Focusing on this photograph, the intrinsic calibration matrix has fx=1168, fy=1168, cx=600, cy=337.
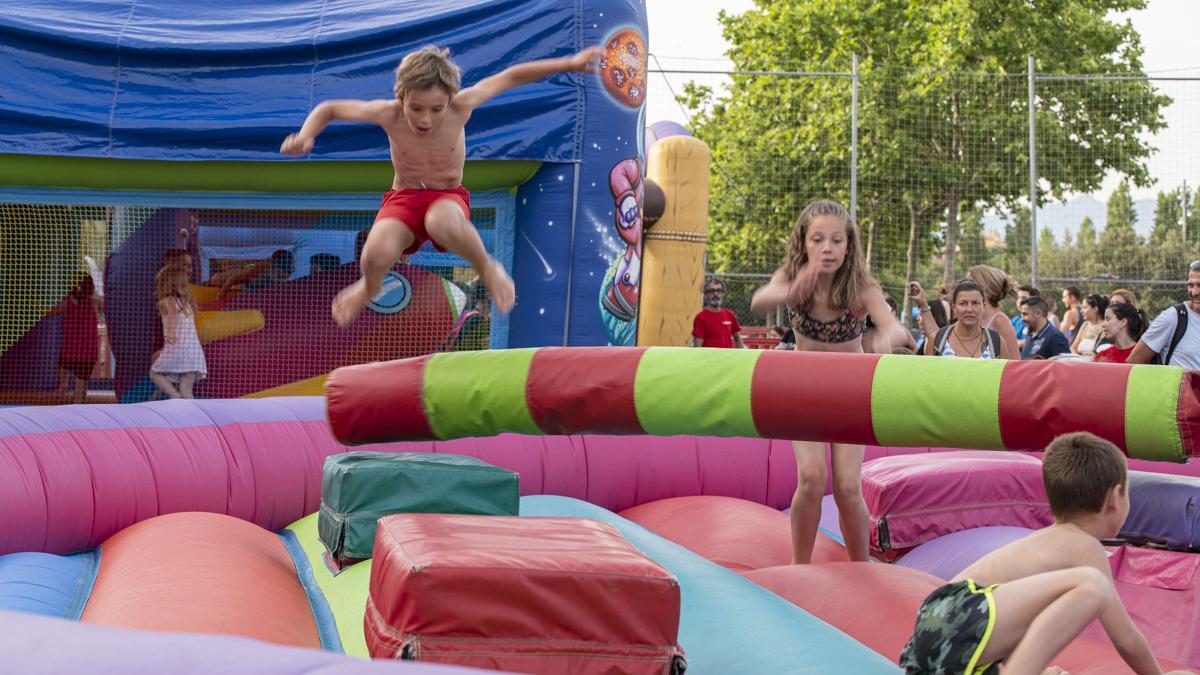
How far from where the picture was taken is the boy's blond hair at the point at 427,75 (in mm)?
3902

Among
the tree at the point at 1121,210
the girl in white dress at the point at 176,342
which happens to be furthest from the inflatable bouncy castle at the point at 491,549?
the tree at the point at 1121,210

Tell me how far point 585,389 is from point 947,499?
7.04 ft

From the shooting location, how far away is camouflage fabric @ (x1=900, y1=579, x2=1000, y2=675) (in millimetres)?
2537

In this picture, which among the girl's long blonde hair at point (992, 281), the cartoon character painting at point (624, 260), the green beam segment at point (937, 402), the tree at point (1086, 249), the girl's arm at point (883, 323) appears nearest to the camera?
the green beam segment at point (937, 402)

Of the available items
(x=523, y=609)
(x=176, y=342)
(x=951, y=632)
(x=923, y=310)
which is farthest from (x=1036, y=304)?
(x=176, y=342)

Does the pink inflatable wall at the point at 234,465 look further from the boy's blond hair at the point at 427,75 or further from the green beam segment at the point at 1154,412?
the green beam segment at the point at 1154,412

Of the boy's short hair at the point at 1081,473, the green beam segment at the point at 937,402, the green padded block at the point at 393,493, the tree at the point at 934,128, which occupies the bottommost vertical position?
the green padded block at the point at 393,493

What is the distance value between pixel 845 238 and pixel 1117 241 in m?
10.6

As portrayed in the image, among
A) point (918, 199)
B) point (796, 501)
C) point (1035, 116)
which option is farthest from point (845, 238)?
point (918, 199)

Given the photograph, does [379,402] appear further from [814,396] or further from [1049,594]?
[1049,594]

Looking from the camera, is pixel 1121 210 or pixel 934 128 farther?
pixel 934 128

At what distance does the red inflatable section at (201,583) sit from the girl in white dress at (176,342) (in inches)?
105

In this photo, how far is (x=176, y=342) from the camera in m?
7.27

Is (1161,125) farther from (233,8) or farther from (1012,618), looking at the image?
(1012,618)
